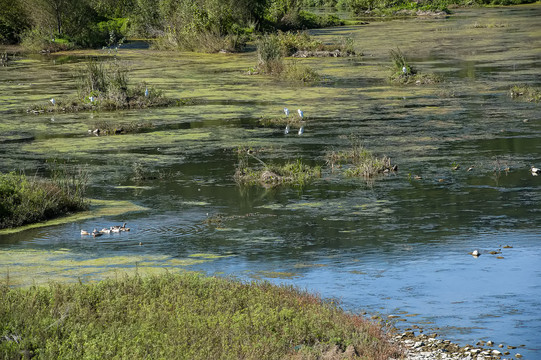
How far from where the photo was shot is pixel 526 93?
2298 cm

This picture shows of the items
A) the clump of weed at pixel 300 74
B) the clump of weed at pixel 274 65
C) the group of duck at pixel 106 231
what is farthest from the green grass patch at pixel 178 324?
the clump of weed at pixel 274 65

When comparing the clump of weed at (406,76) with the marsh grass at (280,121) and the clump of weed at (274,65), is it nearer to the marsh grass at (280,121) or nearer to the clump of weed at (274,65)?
the clump of weed at (274,65)

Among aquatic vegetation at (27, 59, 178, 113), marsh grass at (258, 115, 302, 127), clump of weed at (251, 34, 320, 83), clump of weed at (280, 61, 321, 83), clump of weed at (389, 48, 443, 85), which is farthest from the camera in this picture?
clump of weed at (251, 34, 320, 83)

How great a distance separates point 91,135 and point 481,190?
35.0ft

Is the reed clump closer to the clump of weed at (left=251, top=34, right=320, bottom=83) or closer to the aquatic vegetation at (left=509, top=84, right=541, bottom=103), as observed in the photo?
the clump of weed at (left=251, top=34, right=320, bottom=83)

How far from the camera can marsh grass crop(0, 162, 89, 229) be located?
12.1 m

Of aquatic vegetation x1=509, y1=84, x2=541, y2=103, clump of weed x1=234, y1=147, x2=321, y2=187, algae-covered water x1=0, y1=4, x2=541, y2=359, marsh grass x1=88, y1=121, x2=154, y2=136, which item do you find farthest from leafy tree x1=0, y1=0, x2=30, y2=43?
clump of weed x1=234, y1=147, x2=321, y2=187

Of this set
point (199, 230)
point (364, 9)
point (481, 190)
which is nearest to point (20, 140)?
point (199, 230)

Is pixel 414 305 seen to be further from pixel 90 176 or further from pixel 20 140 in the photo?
pixel 20 140

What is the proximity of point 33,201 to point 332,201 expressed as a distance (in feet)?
15.8

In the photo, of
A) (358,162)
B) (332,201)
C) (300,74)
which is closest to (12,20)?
(300,74)

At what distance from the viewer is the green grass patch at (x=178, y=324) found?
242 inches

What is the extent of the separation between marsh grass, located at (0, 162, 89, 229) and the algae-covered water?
1.19 feet

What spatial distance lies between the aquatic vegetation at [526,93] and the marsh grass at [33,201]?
554 inches
